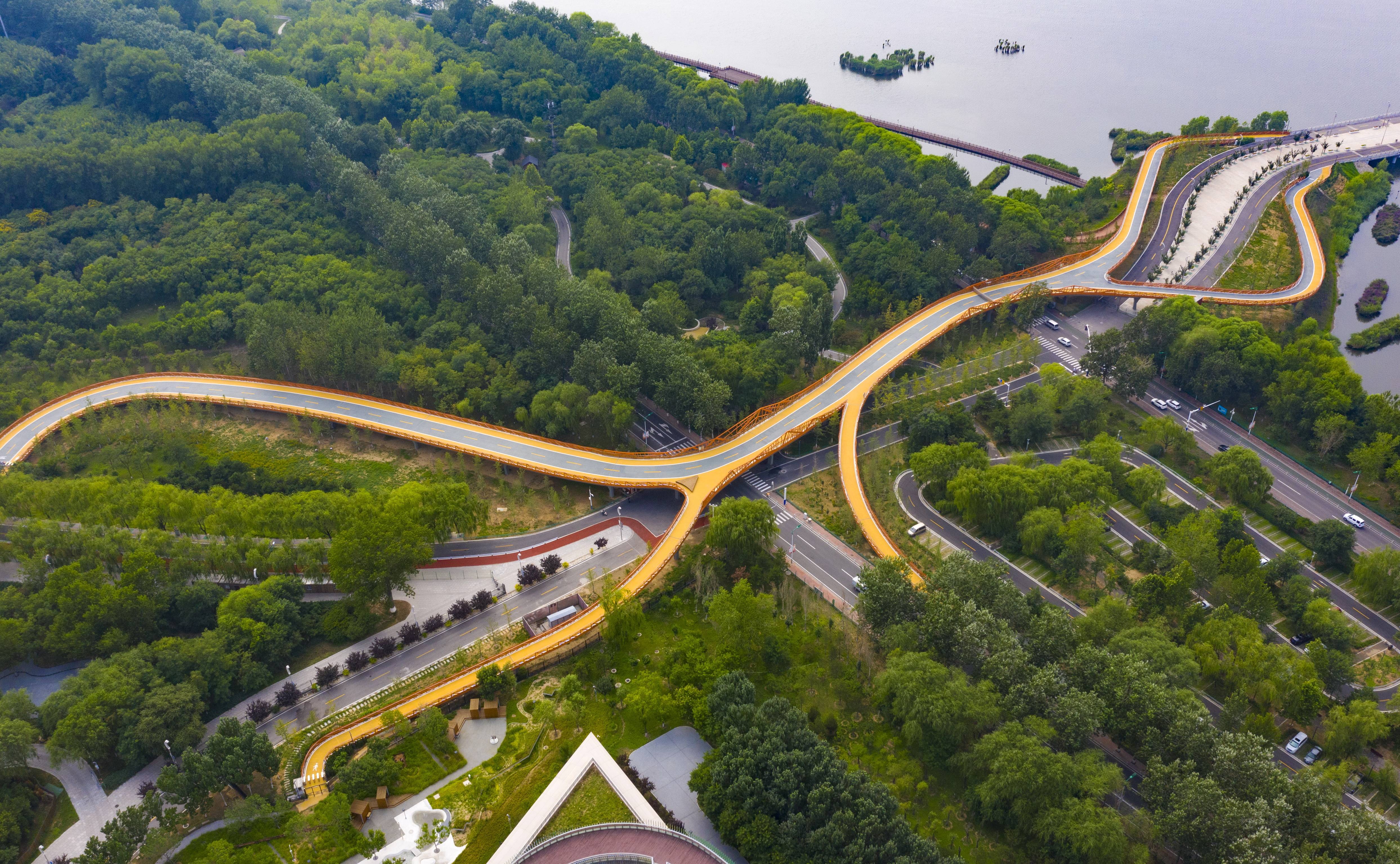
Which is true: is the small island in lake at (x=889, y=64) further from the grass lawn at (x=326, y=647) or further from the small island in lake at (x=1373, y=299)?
the grass lawn at (x=326, y=647)

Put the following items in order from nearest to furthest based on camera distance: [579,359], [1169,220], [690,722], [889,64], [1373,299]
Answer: [690,722], [579,359], [1373,299], [1169,220], [889,64]

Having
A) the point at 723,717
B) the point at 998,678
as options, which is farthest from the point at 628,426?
the point at 998,678

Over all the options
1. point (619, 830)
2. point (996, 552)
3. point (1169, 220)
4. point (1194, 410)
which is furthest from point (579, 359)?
point (1169, 220)

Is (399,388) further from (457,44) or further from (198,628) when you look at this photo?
(457,44)

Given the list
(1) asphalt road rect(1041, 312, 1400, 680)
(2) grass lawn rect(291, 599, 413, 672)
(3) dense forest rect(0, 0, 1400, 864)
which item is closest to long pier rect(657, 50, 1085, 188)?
(3) dense forest rect(0, 0, 1400, 864)

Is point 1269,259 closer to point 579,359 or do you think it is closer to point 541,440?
point 579,359

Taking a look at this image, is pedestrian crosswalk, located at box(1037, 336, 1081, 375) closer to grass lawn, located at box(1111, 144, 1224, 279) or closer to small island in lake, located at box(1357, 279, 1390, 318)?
grass lawn, located at box(1111, 144, 1224, 279)

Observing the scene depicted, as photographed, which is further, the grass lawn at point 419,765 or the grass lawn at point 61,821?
the grass lawn at point 419,765

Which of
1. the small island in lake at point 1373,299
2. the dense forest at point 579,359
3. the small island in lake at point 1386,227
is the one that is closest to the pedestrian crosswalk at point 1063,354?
the dense forest at point 579,359
